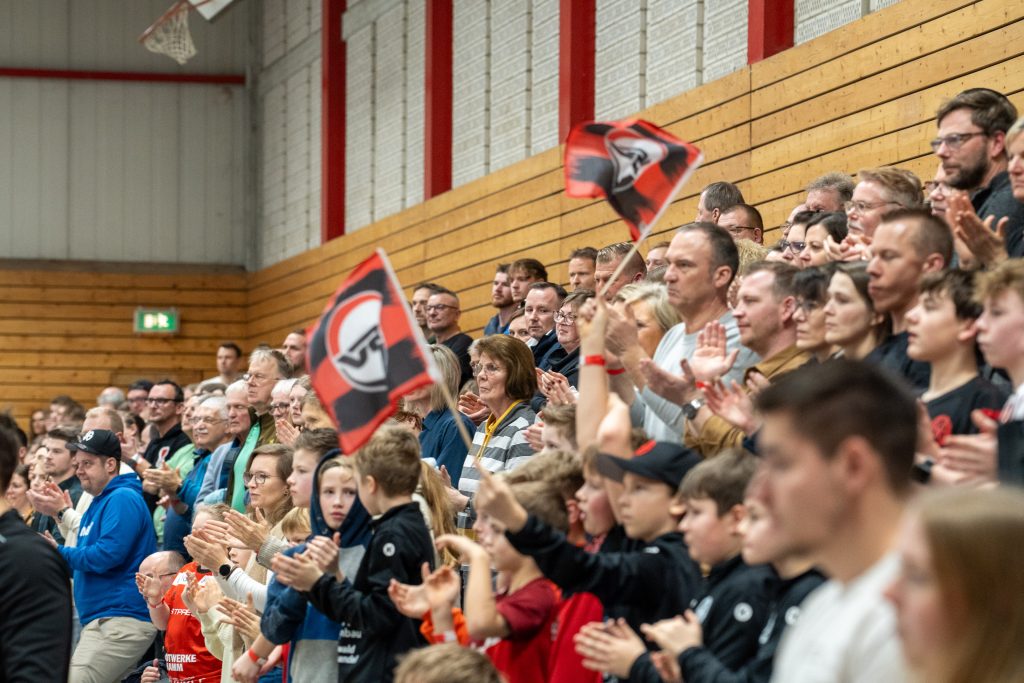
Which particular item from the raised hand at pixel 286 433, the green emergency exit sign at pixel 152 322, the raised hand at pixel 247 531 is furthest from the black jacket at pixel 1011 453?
the green emergency exit sign at pixel 152 322

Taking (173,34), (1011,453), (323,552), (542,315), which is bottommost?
(323,552)

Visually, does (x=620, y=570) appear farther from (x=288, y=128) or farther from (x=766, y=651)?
(x=288, y=128)

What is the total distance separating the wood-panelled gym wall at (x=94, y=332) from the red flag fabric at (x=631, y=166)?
14.3 meters

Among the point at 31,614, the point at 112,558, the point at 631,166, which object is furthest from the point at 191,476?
the point at 31,614

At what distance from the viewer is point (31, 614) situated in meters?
3.67

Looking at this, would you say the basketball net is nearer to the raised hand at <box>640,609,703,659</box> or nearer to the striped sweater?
the striped sweater

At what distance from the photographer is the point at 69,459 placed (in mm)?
9477

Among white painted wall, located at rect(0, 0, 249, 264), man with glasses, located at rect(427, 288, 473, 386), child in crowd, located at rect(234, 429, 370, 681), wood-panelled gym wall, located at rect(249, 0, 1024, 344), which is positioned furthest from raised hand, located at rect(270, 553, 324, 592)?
white painted wall, located at rect(0, 0, 249, 264)

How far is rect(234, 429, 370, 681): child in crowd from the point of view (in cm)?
495

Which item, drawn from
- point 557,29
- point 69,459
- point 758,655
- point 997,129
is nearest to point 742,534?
point 758,655

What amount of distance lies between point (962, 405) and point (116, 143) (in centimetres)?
1659

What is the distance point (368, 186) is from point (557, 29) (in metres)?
4.64

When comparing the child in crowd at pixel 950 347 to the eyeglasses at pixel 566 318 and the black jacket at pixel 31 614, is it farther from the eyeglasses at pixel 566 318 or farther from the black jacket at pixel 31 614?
the eyeglasses at pixel 566 318

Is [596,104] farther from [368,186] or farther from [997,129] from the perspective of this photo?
[997,129]
